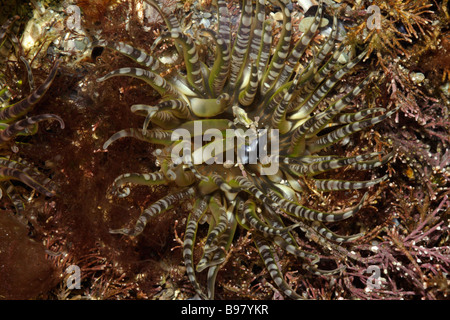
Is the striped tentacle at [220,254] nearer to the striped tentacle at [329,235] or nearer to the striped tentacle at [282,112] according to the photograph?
the striped tentacle at [329,235]

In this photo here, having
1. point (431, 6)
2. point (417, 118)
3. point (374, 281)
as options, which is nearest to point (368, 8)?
→ point (431, 6)

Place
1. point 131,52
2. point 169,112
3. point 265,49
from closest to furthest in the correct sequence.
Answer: point 131,52
point 169,112
point 265,49

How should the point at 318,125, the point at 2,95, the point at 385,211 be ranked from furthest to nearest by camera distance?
the point at 385,211 → the point at 2,95 → the point at 318,125

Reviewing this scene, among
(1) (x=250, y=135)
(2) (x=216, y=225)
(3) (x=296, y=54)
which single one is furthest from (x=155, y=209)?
(3) (x=296, y=54)

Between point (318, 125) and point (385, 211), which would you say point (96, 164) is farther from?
point (385, 211)

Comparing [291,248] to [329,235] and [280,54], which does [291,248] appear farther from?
[280,54]

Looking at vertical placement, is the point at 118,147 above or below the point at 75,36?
below

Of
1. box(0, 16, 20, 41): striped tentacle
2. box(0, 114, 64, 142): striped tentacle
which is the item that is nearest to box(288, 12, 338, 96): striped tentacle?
box(0, 114, 64, 142): striped tentacle

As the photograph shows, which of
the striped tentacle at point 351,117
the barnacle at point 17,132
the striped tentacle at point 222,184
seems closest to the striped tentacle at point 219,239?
the striped tentacle at point 222,184
